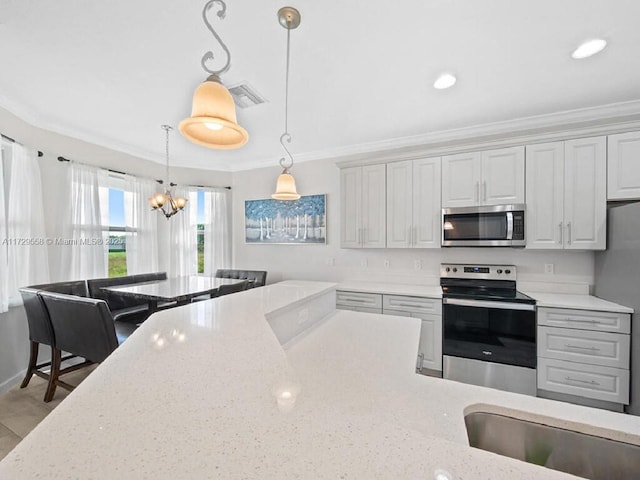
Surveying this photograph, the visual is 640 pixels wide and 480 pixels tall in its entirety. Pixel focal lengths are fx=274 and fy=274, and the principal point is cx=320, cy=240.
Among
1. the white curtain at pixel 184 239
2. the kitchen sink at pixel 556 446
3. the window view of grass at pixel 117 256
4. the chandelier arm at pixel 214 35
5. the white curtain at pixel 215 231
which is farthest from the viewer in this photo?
the white curtain at pixel 215 231

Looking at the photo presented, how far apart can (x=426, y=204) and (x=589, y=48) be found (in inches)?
62.1

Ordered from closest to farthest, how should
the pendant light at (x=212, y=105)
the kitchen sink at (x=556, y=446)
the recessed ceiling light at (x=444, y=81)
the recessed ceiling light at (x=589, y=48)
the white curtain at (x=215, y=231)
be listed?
the kitchen sink at (x=556, y=446) < the pendant light at (x=212, y=105) < the recessed ceiling light at (x=589, y=48) < the recessed ceiling light at (x=444, y=81) < the white curtain at (x=215, y=231)

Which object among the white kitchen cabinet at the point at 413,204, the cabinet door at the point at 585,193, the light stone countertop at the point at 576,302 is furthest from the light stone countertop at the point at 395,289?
the cabinet door at the point at 585,193

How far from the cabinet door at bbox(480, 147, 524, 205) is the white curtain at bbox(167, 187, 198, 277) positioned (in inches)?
154

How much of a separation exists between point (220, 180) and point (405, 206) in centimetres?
301

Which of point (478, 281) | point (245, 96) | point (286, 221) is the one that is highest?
point (245, 96)

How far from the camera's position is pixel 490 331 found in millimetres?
2430

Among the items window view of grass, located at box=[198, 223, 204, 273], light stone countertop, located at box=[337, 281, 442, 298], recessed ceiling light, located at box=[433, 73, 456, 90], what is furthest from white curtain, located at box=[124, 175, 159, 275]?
recessed ceiling light, located at box=[433, 73, 456, 90]

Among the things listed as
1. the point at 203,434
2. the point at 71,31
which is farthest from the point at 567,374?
the point at 71,31

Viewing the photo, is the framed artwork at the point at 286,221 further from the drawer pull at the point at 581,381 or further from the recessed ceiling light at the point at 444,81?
the drawer pull at the point at 581,381

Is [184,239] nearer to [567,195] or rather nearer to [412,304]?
[412,304]

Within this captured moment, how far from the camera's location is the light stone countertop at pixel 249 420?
1.32ft

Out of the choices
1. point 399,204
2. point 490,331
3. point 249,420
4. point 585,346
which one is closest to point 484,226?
point 399,204

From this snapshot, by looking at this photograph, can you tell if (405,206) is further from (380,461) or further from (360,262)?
(380,461)
